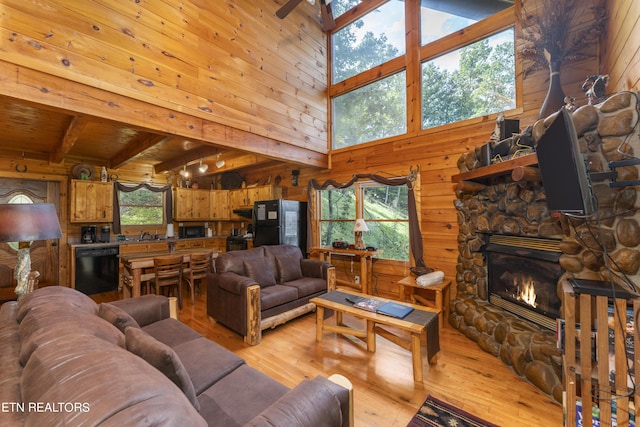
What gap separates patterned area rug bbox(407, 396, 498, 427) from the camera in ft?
5.63

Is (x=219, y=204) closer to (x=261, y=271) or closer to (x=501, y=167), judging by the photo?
(x=261, y=271)

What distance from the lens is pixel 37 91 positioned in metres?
2.01

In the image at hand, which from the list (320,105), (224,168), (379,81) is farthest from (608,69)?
(224,168)

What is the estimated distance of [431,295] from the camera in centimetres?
366

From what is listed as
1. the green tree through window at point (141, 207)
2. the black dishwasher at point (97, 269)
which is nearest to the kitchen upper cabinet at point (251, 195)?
the green tree through window at point (141, 207)

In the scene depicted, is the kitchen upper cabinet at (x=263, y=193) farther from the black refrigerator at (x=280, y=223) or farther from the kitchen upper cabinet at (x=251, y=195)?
the black refrigerator at (x=280, y=223)

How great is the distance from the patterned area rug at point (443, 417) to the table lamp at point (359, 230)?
2529mm

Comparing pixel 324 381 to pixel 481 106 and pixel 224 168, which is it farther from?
pixel 224 168

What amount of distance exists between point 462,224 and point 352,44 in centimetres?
400

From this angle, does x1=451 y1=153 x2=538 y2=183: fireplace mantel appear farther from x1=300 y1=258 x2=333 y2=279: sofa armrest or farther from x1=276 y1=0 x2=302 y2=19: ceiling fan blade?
x1=276 y1=0 x2=302 y2=19: ceiling fan blade

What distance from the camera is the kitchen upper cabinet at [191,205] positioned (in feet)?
20.1

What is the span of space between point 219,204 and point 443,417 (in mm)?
6111

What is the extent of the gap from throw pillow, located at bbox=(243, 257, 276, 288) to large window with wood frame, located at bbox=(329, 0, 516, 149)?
107 inches

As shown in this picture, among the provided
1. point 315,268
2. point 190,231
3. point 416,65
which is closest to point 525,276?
point 315,268
